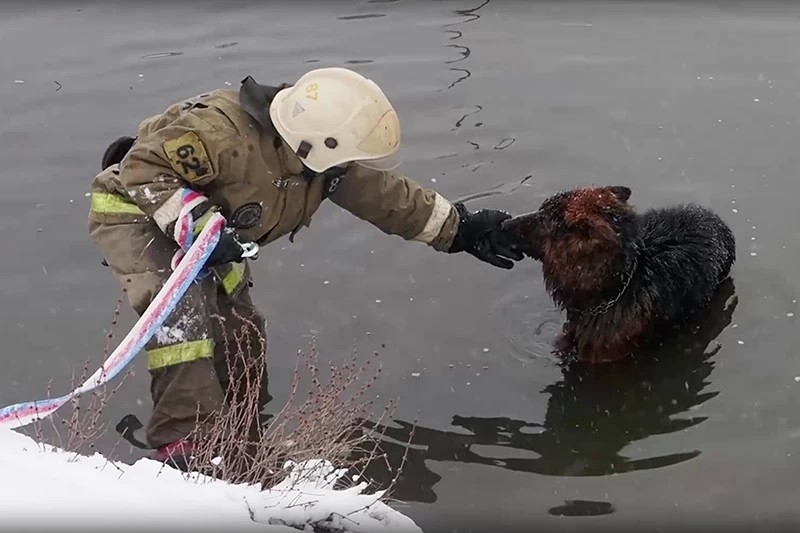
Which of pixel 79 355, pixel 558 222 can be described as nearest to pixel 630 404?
pixel 558 222

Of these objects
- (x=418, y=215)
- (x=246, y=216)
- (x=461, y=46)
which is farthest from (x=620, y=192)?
(x=461, y=46)

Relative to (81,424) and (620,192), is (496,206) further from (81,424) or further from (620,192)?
(81,424)

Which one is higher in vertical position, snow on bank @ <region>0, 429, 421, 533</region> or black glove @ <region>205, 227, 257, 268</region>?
black glove @ <region>205, 227, 257, 268</region>

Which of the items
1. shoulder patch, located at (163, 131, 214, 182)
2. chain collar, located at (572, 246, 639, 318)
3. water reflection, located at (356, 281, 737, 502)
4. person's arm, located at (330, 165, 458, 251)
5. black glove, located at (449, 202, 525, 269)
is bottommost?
water reflection, located at (356, 281, 737, 502)

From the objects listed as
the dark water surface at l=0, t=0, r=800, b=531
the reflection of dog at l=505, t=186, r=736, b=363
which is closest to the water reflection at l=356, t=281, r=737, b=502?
the dark water surface at l=0, t=0, r=800, b=531

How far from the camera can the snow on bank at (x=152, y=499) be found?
315 centimetres

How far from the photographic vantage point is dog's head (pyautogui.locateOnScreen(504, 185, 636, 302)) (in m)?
5.38

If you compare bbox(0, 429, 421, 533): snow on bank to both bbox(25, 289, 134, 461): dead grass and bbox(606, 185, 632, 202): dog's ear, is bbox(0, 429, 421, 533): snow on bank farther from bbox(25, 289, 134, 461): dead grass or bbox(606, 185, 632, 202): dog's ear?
bbox(606, 185, 632, 202): dog's ear

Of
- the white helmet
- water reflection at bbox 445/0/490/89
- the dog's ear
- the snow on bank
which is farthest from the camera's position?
water reflection at bbox 445/0/490/89

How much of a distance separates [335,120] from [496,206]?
338 centimetres

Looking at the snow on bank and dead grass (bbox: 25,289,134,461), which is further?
dead grass (bbox: 25,289,134,461)

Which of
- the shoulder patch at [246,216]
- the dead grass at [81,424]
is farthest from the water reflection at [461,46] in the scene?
the dead grass at [81,424]

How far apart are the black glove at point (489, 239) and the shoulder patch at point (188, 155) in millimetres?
1793

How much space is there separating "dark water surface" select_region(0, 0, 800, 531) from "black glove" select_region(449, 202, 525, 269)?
0.68m
